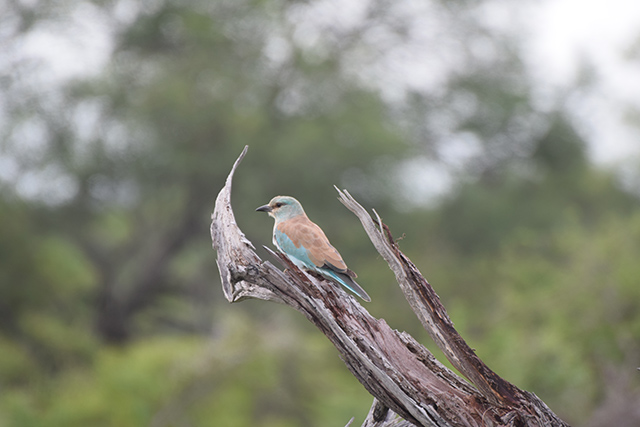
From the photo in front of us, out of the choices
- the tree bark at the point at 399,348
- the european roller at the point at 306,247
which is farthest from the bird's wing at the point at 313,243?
the tree bark at the point at 399,348

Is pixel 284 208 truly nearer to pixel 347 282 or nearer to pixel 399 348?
pixel 347 282

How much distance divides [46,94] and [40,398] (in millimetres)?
7813

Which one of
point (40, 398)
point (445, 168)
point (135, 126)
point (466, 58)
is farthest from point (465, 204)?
point (40, 398)

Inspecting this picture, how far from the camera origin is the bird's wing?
3682 mm

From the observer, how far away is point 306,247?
12.7ft

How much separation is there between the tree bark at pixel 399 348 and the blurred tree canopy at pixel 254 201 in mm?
8840

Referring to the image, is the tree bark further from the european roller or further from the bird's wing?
the bird's wing

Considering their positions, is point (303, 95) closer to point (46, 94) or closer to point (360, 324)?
point (46, 94)

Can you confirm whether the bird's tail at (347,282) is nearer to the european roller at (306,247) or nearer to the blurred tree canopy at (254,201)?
the european roller at (306,247)

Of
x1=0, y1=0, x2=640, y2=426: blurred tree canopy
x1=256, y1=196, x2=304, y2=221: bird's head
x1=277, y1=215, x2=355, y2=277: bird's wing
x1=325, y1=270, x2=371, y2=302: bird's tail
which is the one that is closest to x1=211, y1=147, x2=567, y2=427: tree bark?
x1=325, y1=270, x2=371, y2=302: bird's tail

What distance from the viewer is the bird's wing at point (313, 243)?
3682mm

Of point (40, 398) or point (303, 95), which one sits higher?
point (303, 95)

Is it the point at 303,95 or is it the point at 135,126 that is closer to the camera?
the point at 135,126

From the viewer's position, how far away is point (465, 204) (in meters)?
21.4
